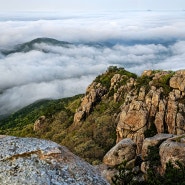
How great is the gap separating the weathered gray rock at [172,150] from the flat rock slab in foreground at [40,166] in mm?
39773

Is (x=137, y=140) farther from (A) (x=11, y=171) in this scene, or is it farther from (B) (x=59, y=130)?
(A) (x=11, y=171)

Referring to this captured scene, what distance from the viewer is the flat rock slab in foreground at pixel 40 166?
1323cm

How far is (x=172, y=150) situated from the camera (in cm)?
5516

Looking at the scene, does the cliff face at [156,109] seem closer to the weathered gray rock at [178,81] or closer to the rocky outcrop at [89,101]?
the weathered gray rock at [178,81]

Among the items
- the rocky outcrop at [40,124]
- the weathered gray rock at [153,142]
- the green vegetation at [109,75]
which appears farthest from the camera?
the rocky outcrop at [40,124]

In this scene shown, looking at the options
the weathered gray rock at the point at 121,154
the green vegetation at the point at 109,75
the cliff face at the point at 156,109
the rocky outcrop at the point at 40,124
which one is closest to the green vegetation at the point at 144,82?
the cliff face at the point at 156,109

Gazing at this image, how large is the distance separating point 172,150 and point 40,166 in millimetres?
44273

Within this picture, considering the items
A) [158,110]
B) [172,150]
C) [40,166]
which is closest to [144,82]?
[158,110]

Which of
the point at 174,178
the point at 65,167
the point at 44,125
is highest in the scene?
the point at 65,167

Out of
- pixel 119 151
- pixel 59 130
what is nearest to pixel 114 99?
pixel 59 130

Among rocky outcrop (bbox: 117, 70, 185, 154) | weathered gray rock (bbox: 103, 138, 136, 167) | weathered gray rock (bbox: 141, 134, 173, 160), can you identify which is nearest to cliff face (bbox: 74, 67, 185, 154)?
rocky outcrop (bbox: 117, 70, 185, 154)

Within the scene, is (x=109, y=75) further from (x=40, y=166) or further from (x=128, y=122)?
(x=40, y=166)

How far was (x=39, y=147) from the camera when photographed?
15.1m

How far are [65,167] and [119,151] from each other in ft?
180
